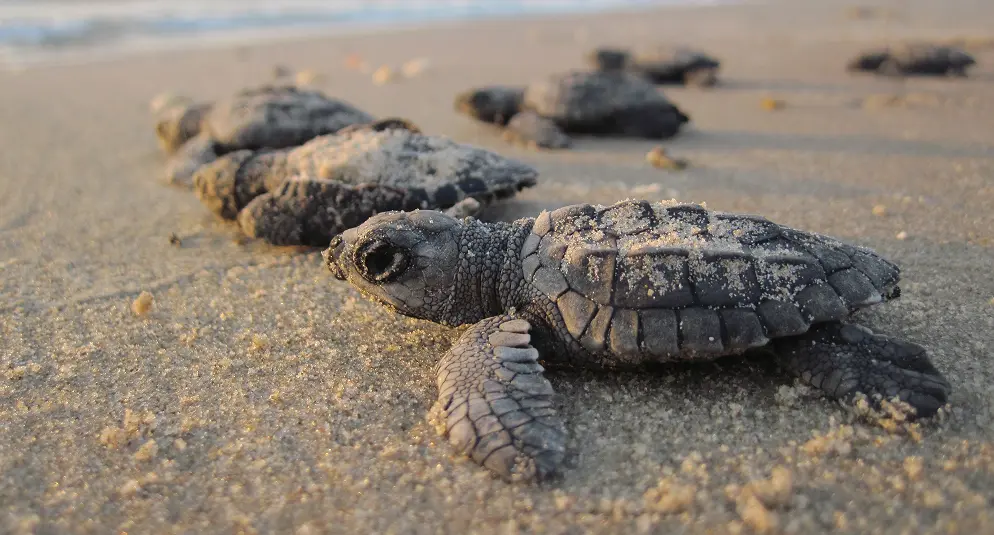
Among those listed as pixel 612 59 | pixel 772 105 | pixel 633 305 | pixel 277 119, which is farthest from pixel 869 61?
pixel 633 305

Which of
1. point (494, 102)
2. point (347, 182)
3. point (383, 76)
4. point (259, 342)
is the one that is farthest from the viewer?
point (383, 76)

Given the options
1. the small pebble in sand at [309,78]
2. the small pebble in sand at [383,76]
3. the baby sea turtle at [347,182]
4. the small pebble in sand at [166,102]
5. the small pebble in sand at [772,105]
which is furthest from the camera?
the small pebble in sand at [383,76]

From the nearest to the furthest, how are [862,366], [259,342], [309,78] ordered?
[862,366], [259,342], [309,78]

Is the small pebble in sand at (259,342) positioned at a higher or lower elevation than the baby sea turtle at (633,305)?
lower

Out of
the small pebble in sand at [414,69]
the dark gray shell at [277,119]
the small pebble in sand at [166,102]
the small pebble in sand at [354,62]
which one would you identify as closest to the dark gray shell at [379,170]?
the dark gray shell at [277,119]

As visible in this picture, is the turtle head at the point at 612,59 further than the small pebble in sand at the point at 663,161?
Yes

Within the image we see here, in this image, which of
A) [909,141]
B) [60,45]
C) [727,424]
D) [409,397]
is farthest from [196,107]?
[60,45]

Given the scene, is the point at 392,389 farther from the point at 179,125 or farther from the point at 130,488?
the point at 179,125

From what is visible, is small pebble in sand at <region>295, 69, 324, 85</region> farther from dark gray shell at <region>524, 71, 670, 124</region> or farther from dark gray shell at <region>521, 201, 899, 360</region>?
dark gray shell at <region>521, 201, 899, 360</region>

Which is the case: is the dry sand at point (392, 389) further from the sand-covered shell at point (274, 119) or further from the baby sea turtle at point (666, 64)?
the baby sea turtle at point (666, 64)
